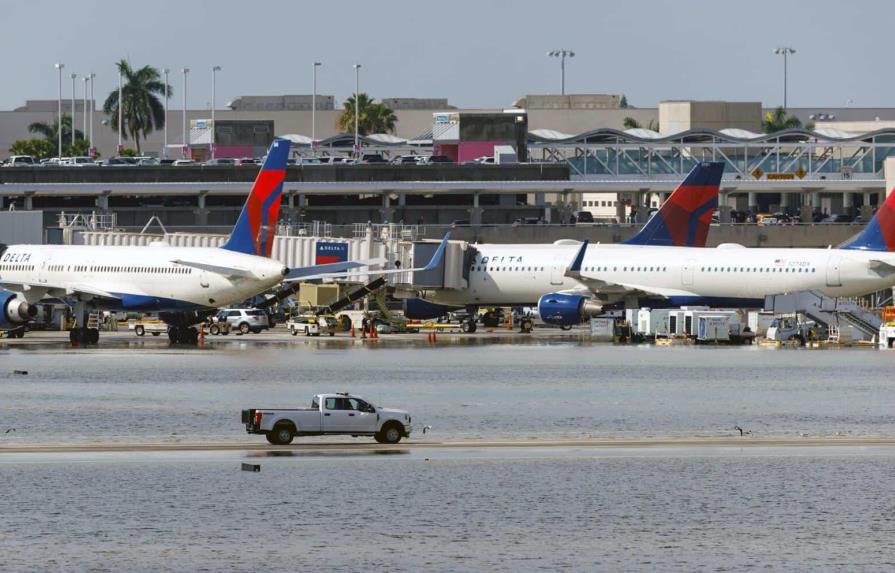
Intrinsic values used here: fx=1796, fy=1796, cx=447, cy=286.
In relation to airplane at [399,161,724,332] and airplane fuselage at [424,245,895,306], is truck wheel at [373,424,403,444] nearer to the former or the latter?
airplane fuselage at [424,245,895,306]

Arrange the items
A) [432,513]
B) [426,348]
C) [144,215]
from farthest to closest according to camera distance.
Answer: [144,215], [426,348], [432,513]

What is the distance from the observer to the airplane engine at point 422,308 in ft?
400

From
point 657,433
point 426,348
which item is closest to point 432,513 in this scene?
point 657,433

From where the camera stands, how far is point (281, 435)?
6094 cm

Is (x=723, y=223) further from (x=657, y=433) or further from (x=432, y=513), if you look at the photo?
(x=432, y=513)

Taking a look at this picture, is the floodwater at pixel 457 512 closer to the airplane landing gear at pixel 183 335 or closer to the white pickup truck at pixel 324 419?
the white pickup truck at pixel 324 419

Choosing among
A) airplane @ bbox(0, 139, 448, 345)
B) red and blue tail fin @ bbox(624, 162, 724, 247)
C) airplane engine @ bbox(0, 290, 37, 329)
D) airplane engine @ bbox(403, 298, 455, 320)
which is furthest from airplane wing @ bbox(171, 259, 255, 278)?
red and blue tail fin @ bbox(624, 162, 724, 247)

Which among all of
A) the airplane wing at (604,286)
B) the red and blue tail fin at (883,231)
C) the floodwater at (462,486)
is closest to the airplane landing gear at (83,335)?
the floodwater at (462,486)

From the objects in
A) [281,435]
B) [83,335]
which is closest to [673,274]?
[83,335]

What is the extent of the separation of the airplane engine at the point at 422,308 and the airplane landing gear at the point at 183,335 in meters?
17.7

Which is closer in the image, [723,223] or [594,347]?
[594,347]

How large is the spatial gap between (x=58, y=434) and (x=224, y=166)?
451 ft

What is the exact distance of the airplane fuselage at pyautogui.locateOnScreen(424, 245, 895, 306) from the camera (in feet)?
360

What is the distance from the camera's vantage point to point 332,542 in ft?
157
